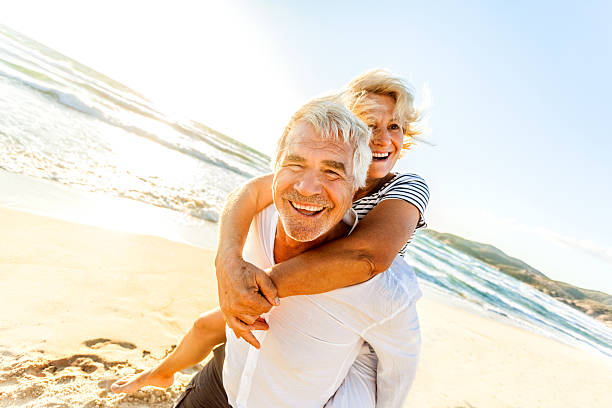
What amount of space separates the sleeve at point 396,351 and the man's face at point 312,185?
554 mm

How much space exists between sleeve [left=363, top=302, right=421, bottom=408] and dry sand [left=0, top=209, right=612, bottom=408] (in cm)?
208

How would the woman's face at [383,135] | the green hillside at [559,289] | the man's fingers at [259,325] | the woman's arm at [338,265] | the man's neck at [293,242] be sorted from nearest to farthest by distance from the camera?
the woman's arm at [338,265]
the man's fingers at [259,325]
the man's neck at [293,242]
the woman's face at [383,135]
the green hillside at [559,289]

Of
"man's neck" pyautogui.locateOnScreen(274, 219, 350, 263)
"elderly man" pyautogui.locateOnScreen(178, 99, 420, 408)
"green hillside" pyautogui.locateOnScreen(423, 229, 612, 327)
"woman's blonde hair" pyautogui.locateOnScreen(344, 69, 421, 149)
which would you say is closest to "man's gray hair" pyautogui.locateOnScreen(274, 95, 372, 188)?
"elderly man" pyautogui.locateOnScreen(178, 99, 420, 408)

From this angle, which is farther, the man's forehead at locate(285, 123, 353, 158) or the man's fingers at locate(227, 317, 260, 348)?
the man's forehead at locate(285, 123, 353, 158)

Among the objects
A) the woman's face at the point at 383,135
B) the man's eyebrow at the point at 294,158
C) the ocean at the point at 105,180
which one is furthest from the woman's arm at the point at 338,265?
the ocean at the point at 105,180

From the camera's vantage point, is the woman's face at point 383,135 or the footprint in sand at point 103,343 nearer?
the woman's face at point 383,135

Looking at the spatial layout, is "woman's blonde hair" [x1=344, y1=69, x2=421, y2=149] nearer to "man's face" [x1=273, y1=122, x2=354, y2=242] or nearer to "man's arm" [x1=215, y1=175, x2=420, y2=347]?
"man's face" [x1=273, y1=122, x2=354, y2=242]

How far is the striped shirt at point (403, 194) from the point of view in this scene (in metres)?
2.03

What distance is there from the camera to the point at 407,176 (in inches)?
88.7

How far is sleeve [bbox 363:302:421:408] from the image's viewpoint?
5.30ft

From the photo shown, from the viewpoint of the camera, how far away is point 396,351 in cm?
166

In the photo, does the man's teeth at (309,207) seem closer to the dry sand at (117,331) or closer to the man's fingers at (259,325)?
the man's fingers at (259,325)

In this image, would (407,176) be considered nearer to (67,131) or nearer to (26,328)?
(26,328)

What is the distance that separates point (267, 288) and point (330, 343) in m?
0.46
